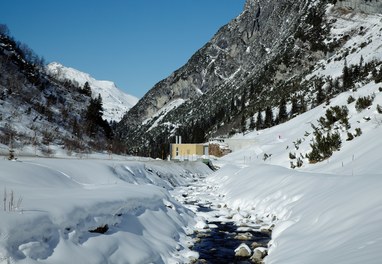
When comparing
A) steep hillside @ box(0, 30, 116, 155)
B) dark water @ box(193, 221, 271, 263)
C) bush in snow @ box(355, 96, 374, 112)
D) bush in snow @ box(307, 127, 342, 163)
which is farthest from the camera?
steep hillside @ box(0, 30, 116, 155)

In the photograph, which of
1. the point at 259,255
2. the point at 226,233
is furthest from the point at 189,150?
the point at 259,255

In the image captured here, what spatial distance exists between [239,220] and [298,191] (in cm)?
256

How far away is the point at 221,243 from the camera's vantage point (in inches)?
423

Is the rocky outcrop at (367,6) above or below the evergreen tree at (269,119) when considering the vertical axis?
above

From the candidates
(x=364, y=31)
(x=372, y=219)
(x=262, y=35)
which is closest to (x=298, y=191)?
(x=372, y=219)

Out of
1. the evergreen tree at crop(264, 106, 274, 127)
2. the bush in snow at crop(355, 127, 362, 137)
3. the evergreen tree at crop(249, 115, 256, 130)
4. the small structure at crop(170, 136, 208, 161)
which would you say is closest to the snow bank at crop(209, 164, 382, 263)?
the bush in snow at crop(355, 127, 362, 137)

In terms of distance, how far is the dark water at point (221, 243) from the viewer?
9.16m

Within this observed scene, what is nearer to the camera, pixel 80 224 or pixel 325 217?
pixel 80 224

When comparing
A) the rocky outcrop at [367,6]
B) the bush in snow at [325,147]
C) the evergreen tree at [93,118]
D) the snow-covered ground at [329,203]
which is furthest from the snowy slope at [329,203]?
the rocky outcrop at [367,6]

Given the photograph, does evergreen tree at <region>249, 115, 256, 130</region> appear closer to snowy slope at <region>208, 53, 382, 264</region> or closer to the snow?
snowy slope at <region>208, 53, 382, 264</region>

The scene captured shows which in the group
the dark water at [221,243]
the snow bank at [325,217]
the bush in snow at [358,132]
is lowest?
the dark water at [221,243]

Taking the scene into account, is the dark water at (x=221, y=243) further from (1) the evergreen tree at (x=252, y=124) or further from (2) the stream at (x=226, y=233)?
(1) the evergreen tree at (x=252, y=124)

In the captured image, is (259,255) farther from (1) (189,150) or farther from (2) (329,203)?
(1) (189,150)

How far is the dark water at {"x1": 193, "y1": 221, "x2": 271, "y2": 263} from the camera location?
916 centimetres
